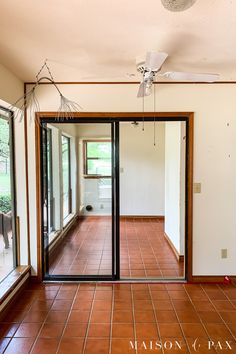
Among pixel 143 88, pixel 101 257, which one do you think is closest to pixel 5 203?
pixel 101 257

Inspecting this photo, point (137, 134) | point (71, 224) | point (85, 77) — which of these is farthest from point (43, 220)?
point (137, 134)

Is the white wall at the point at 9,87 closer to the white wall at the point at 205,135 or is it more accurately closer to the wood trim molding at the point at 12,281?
the white wall at the point at 205,135

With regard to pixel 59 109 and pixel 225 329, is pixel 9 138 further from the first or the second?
pixel 225 329

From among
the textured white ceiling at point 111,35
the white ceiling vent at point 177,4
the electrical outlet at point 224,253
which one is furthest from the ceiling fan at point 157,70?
the electrical outlet at point 224,253

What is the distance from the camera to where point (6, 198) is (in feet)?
9.98

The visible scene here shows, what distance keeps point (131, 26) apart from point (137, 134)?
15.8ft

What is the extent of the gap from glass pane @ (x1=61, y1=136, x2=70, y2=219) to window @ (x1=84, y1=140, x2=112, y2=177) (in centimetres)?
28

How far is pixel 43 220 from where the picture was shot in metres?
3.29

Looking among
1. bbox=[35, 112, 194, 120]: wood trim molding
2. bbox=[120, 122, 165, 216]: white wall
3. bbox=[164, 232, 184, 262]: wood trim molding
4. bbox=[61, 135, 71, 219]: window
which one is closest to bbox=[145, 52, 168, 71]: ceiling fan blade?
bbox=[35, 112, 194, 120]: wood trim molding

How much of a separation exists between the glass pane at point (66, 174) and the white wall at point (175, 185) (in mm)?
1594

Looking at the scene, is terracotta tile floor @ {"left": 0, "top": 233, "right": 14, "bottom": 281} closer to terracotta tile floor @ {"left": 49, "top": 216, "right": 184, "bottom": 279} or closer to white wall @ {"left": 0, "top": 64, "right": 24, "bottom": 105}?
terracotta tile floor @ {"left": 49, "top": 216, "right": 184, "bottom": 279}

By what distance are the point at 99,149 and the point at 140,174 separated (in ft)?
10.5

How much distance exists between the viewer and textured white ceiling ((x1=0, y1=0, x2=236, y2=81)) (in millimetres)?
1646

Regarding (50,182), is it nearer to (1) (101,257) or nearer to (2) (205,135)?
(1) (101,257)
